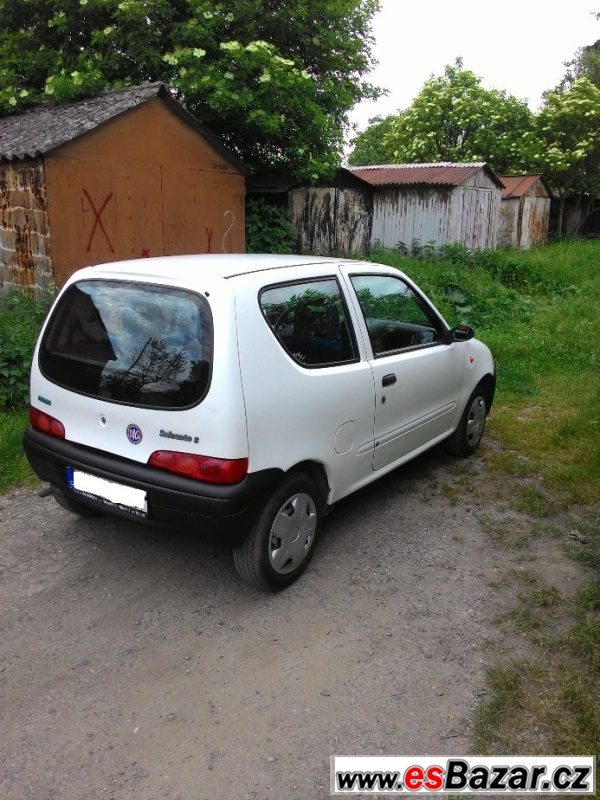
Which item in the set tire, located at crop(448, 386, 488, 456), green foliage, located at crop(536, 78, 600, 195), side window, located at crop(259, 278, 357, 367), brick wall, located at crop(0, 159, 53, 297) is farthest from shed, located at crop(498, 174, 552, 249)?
side window, located at crop(259, 278, 357, 367)

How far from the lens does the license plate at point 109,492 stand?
3090 mm

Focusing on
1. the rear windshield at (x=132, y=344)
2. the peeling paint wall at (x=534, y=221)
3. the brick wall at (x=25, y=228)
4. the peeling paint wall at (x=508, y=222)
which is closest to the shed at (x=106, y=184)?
the brick wall at (x=25, y=228)

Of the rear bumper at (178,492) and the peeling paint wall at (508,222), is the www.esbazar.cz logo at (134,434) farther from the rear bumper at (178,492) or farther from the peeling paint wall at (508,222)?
the peeling paint wall at (508,222)

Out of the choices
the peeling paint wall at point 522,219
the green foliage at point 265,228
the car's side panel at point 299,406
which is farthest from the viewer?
the peeling paint wall at point 522,219

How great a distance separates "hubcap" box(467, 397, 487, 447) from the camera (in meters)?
5.25

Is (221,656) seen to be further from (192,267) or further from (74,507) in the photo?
(192,267)

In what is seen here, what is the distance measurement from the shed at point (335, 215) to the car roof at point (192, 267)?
30.1 ft

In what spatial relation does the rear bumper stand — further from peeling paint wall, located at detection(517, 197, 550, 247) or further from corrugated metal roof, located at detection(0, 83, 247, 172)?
peeling paint wall, located at detection(517, 197, 550, 247)

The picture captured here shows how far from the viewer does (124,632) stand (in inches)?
121

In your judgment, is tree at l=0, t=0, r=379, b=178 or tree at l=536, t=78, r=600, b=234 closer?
tree at l=0, t=0, r=379, b=178

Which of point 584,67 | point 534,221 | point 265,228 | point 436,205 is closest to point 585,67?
point 584,67

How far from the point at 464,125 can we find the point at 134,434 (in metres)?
25.8

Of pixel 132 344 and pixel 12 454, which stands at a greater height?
pixel 132 344

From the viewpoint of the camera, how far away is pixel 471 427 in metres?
5.29
